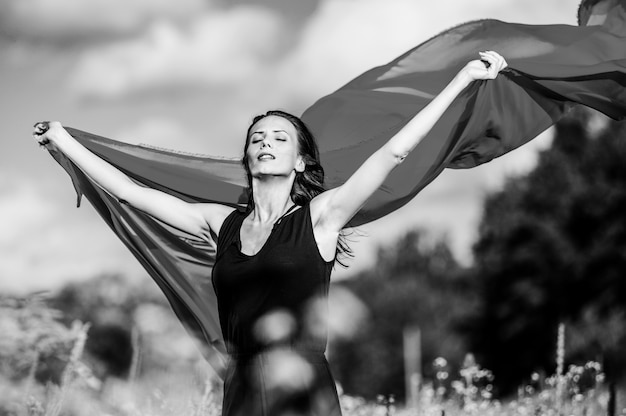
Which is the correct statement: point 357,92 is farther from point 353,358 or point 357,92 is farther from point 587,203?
point 353,358

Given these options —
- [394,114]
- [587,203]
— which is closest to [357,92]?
[394,114]

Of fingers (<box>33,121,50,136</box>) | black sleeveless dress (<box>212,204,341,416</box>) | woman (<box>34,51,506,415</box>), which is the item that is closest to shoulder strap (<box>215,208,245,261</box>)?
woman (<box>34,51,506,415</box>)

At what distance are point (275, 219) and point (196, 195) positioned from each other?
1.47 metres

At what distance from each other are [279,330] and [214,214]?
989mm

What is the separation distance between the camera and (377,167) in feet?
12.7

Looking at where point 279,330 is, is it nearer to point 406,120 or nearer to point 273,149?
point 273,149

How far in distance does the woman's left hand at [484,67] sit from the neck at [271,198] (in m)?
1.06

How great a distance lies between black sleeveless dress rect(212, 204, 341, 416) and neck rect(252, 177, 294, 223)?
11.2 inches

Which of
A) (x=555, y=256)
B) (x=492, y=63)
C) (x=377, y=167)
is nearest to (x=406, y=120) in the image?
(x=492, y=63)

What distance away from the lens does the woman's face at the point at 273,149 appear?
4176 mm

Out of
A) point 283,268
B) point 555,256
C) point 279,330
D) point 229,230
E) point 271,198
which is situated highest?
point 555,256

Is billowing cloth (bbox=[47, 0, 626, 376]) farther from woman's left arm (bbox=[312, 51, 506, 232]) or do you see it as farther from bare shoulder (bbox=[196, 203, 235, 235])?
woman's left arm (bbox=[312, 51, 506, 232])

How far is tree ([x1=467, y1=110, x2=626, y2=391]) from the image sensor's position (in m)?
26.5

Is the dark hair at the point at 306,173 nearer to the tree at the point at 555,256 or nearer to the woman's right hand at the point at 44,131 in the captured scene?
the woman's right hand at the point at 44,131
